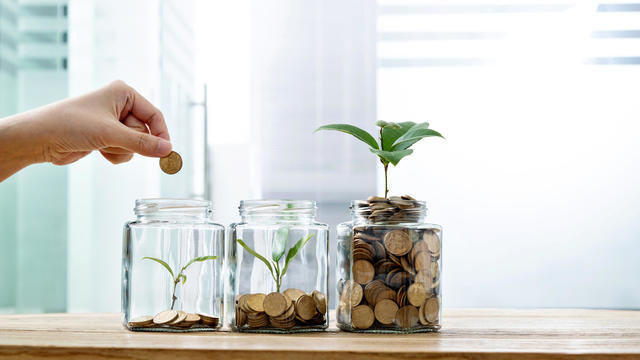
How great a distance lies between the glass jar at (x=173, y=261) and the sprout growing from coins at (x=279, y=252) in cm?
6

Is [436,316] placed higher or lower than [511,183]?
lower

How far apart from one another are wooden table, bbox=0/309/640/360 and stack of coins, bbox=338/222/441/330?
0.10 feet

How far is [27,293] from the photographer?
1598mm

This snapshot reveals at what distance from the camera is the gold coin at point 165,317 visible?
0.73 meters

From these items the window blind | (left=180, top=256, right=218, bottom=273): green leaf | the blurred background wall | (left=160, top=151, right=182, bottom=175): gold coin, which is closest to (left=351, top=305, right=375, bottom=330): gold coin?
(left=180, top=256, right=218, bottom=273): green leaf

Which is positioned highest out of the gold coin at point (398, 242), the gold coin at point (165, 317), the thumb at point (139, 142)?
the thumb at point (139, 142)

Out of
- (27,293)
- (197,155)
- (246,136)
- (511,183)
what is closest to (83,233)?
(27,293)

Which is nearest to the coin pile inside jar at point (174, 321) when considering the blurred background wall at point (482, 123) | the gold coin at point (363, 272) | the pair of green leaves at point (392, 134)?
the gold coin at point (363, 272)

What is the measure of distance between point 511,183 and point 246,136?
0.76 meters

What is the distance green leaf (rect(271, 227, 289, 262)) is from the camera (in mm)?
760

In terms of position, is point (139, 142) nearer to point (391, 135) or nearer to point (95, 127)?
point (95, 127)

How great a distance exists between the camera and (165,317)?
0.73 m

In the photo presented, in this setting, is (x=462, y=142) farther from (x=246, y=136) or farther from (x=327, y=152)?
(x=246, y=136)

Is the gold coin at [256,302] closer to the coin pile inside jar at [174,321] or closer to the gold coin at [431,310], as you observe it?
the coin pile inside jar at [174,321]
